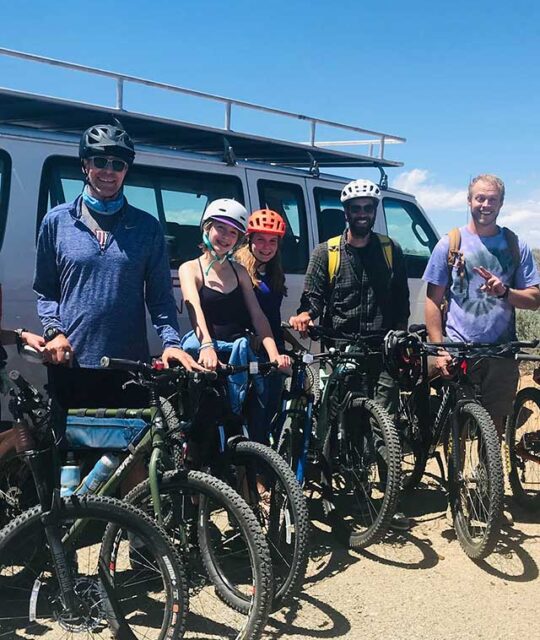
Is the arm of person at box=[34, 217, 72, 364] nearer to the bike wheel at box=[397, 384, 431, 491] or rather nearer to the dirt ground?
the dirt ground

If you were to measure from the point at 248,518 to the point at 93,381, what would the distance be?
1.01 metres

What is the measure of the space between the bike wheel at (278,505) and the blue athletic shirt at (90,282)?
0.70 meters

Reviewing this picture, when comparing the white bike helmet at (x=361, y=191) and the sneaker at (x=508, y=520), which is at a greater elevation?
the white bike helmet at (x=361, y=191)

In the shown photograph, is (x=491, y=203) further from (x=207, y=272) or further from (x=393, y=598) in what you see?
(x=393, y=598)

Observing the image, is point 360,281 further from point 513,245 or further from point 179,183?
point 179,183

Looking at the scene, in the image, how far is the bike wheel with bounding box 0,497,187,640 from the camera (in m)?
2.54

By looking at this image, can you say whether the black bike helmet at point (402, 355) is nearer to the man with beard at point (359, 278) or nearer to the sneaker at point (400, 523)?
the man with beard at point (359, 278)

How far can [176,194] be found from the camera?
5051 millimetres

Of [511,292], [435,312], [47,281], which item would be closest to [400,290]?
[435,312]

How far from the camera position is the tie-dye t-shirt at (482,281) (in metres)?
4.28

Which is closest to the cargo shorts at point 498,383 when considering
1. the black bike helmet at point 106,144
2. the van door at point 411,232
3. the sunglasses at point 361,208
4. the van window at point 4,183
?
the sunglasses at point 361,208

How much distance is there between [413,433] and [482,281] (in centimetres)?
116

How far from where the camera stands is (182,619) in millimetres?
2574

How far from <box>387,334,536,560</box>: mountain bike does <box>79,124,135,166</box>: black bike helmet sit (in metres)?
1.92
